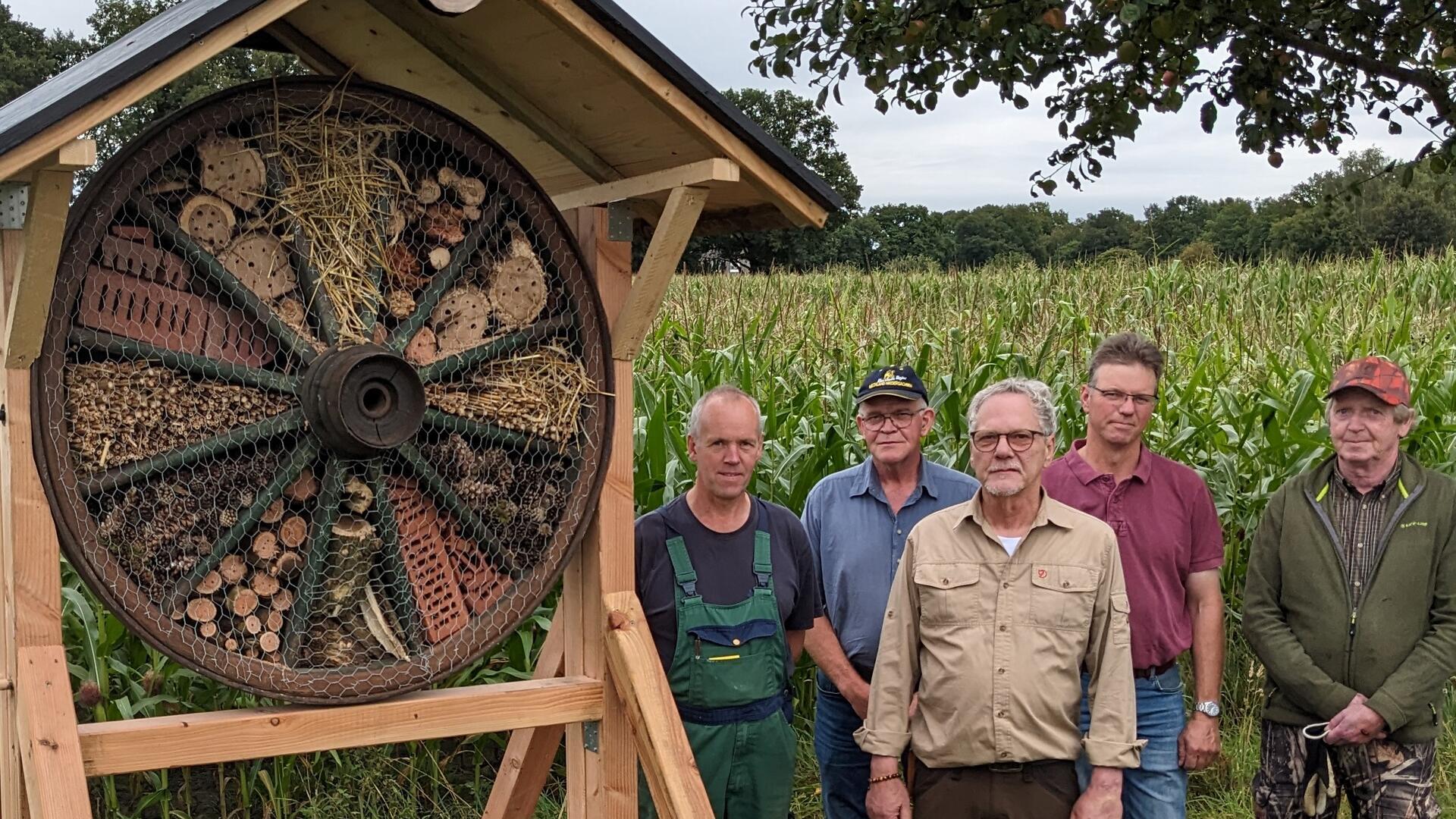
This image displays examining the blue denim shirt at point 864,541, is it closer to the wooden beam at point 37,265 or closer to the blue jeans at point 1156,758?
the blue jeans at point 1156,758

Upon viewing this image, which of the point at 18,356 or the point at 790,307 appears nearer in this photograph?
the point at 18,356

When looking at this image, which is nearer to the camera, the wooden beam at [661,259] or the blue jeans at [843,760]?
the wooden beam at [661,259]

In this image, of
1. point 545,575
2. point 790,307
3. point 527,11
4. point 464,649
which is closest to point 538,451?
point 545,575

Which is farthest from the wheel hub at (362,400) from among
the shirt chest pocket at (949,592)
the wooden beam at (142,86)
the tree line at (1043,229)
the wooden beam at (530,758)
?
the tree line at (1043,229)

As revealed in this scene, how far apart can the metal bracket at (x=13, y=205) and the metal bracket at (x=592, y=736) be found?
171cm

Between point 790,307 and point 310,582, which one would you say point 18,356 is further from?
point 790,307

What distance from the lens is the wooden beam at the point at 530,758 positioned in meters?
3.49

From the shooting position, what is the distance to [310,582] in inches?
112

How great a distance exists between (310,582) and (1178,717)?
2.40 metres

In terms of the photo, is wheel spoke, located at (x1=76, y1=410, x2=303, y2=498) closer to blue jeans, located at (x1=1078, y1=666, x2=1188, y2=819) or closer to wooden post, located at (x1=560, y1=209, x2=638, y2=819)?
wooden post, located at (x1=560, y1=209, x2=638, y2=819)

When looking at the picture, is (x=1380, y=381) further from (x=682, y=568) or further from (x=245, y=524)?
(x=245, y=524)

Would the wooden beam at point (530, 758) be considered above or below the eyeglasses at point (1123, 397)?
below

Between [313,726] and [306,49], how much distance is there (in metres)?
1.58

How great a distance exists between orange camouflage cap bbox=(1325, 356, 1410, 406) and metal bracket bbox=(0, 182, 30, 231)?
10.8 feet
